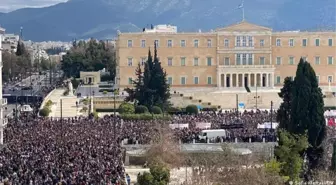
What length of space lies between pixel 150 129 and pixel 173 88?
79.2ft

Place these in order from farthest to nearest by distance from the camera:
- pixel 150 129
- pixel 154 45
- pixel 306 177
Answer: pixel 154 45 < pixel 150 129 < pixel 306 177

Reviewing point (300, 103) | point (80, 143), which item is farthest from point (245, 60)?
point (300, 103)

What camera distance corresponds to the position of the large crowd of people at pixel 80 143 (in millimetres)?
24734

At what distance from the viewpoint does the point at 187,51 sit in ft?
195

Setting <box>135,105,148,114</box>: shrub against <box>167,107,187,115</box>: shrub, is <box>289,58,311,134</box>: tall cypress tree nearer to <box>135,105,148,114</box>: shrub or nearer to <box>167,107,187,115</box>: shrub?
<box>135,105,148,114</box>: shrub

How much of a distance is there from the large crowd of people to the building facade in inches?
670

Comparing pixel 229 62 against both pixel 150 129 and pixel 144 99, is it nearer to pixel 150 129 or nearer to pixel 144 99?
pixel 144 99

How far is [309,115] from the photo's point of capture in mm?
26922

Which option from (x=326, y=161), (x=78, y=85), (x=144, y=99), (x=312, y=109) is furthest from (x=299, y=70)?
(x=78, y=85)

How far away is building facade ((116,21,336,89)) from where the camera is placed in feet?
194

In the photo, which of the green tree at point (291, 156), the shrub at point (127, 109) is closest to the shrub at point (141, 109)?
the shrub at point (127, 109)

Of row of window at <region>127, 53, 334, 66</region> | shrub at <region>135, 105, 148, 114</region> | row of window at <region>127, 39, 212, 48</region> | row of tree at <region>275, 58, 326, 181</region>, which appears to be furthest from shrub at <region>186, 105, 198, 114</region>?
row of tree at <region>275, 58, 326, 181</region>

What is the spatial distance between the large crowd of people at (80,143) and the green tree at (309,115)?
6522 mm

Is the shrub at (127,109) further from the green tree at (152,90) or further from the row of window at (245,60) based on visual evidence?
the row of window at (245,60)
